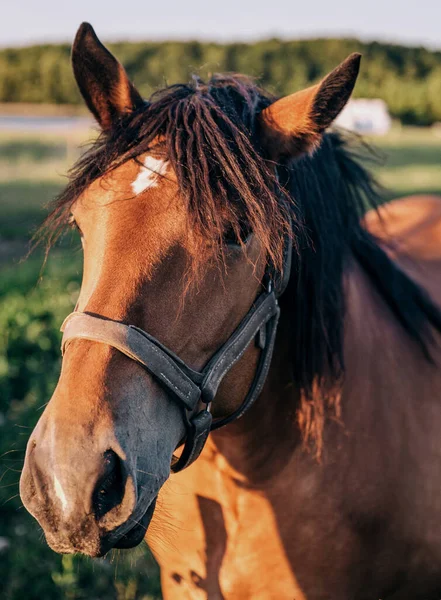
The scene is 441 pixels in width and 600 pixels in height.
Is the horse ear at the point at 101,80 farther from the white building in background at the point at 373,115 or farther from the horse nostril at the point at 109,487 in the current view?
the white building in background at the point at 373,115

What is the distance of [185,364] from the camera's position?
1845mm

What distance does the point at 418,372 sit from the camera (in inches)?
108

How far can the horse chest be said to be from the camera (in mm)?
2404

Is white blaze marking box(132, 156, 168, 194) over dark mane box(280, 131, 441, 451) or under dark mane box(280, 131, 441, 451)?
over

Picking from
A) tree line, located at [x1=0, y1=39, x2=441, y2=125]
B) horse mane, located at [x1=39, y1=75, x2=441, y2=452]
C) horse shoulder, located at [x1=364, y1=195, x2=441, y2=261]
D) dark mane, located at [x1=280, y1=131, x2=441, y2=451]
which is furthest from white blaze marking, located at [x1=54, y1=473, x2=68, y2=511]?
tree line, located at [x1=0, y1=39, x2=441, y2=125]

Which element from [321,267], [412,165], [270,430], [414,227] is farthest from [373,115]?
[270,430]

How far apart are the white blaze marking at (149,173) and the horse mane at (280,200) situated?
40mm

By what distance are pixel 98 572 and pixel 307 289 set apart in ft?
7.93

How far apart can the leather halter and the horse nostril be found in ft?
0.86

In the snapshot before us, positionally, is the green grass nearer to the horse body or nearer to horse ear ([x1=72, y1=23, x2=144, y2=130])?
the horse body

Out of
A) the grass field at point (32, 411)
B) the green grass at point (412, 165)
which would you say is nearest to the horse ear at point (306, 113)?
the grass field at point (32, 411)

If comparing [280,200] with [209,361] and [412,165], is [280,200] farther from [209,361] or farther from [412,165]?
[412,165]

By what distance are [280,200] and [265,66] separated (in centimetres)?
5885

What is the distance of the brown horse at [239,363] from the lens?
1.70 meters
